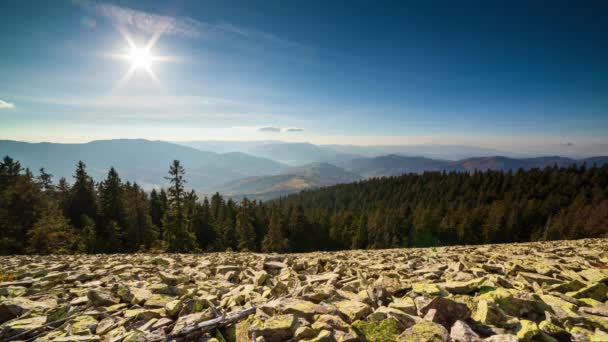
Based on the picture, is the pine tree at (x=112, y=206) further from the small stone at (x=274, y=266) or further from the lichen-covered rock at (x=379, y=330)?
the lichen-covered rock at (x=379, y=330)

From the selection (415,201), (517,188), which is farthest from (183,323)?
(517,188)

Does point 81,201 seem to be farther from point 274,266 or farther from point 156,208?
point 274,266

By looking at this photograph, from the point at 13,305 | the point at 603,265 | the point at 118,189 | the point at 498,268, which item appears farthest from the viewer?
the point at 118,189

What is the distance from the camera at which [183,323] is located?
5.01m

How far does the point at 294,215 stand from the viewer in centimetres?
7900

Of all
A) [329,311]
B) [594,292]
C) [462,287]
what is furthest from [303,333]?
[594,292]

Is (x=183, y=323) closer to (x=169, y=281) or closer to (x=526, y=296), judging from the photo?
(x=169, y=281)

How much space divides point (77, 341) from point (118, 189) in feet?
176

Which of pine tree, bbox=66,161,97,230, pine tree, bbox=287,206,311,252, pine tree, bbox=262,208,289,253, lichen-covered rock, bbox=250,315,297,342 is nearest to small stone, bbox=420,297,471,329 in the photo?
lichen-covered rock, bbox=250,315,297,342

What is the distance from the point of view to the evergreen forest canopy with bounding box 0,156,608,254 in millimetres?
34406

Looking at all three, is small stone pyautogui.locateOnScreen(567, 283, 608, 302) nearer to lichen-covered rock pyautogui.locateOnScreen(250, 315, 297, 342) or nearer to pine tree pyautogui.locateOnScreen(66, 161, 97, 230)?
lichen-covered rock pyautogui.locateOnScreen(250, 315, 297, 342)

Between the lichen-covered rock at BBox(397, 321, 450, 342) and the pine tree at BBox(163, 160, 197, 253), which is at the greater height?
the lichen-covered rock at BBox(397, 321, 450, 342)

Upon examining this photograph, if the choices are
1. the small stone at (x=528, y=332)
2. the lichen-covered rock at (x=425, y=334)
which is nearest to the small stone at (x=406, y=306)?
the lichen-covered rock at (x=425, y=334)

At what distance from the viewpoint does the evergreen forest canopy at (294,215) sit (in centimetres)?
3441
